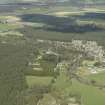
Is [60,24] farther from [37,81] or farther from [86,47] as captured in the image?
[37,81]

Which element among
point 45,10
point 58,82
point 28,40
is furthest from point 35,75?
point 45,10

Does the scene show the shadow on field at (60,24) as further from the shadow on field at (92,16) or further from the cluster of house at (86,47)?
the cluster of house at (86,47)

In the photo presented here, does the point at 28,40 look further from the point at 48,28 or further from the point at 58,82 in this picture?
the point at 58,82

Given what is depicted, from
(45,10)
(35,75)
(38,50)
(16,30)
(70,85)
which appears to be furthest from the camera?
(45,10)

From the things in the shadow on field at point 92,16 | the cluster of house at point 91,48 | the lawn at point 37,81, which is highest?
the shadow on field at point 92,16

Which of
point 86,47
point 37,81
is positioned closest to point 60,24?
point 86,47

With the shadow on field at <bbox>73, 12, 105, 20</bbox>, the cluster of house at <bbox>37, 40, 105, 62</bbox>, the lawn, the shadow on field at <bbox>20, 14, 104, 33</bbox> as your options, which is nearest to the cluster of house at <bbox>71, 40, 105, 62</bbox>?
the cluster of house at <bbox>37, 40, 105, 62</bbox>

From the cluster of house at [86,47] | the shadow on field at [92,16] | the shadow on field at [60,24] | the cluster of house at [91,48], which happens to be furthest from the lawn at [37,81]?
the shadow on field at [92,16]

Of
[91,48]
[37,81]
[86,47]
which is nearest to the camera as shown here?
[37,81]
